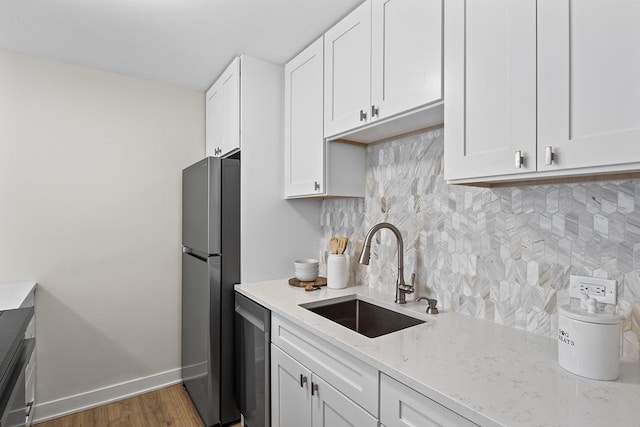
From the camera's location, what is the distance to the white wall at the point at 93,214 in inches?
86.0

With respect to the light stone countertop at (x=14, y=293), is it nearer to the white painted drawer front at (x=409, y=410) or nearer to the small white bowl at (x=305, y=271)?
the small white bowl at (x=305, y=271)

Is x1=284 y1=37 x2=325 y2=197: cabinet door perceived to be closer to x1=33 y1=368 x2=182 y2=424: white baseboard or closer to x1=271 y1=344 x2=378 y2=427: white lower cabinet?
x1=271 y1=344 x2=378 y2=427: white lower cabinet

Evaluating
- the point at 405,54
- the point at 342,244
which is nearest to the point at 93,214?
the point at 342,244

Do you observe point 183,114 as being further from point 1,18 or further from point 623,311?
point 623,311

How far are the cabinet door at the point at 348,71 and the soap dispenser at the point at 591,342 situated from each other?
1.10 meters

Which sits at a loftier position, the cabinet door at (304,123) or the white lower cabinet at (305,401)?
the cabinet door at (304,123)

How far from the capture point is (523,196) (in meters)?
1.31

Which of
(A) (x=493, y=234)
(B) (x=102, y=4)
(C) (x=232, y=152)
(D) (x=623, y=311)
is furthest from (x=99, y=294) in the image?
(D) (x=623, y=311)

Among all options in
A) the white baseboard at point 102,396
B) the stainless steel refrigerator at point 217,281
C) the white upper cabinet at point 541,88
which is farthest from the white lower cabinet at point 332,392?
the white baseboard at point 102,396

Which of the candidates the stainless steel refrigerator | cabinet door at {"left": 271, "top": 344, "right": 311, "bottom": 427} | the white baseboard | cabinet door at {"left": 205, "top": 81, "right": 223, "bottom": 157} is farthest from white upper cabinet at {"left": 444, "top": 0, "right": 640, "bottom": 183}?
the white baseboard

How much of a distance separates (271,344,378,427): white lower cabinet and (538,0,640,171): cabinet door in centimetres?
101

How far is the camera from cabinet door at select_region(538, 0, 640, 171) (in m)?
0.80

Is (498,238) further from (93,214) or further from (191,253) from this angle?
(93,214)

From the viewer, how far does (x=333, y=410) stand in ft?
4.23
